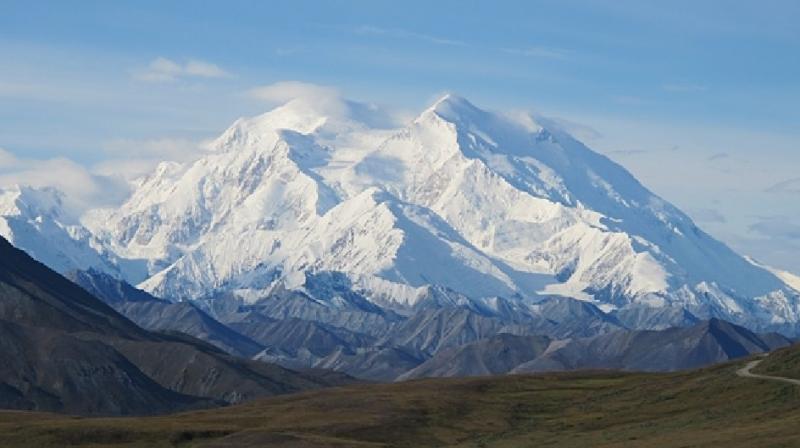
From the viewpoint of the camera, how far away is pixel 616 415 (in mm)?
187375

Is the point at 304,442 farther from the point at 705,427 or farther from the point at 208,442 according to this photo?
the point at 705,427

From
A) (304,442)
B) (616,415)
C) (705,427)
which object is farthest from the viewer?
(616,415)

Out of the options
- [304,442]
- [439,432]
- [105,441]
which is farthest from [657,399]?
[105,441]

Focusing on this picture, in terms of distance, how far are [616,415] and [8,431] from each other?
66.8 meters

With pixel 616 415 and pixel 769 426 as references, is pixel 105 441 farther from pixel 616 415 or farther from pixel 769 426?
pixel 769 426

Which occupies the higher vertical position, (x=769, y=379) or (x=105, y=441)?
(x=769, y=379)

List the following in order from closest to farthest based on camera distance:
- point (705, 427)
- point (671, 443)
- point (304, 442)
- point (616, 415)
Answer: point (671, 443)
point (705, 427)
point (304, 442)
point (616, 415)

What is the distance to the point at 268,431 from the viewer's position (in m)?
180

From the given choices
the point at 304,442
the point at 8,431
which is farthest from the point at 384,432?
the point at 8,431

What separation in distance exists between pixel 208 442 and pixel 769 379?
60540mm

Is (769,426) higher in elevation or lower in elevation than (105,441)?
higher

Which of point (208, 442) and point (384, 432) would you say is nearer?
point (208, 442)

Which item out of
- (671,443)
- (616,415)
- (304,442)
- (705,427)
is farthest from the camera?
(616,415)

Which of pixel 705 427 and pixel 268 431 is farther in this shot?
pixel 268 431
